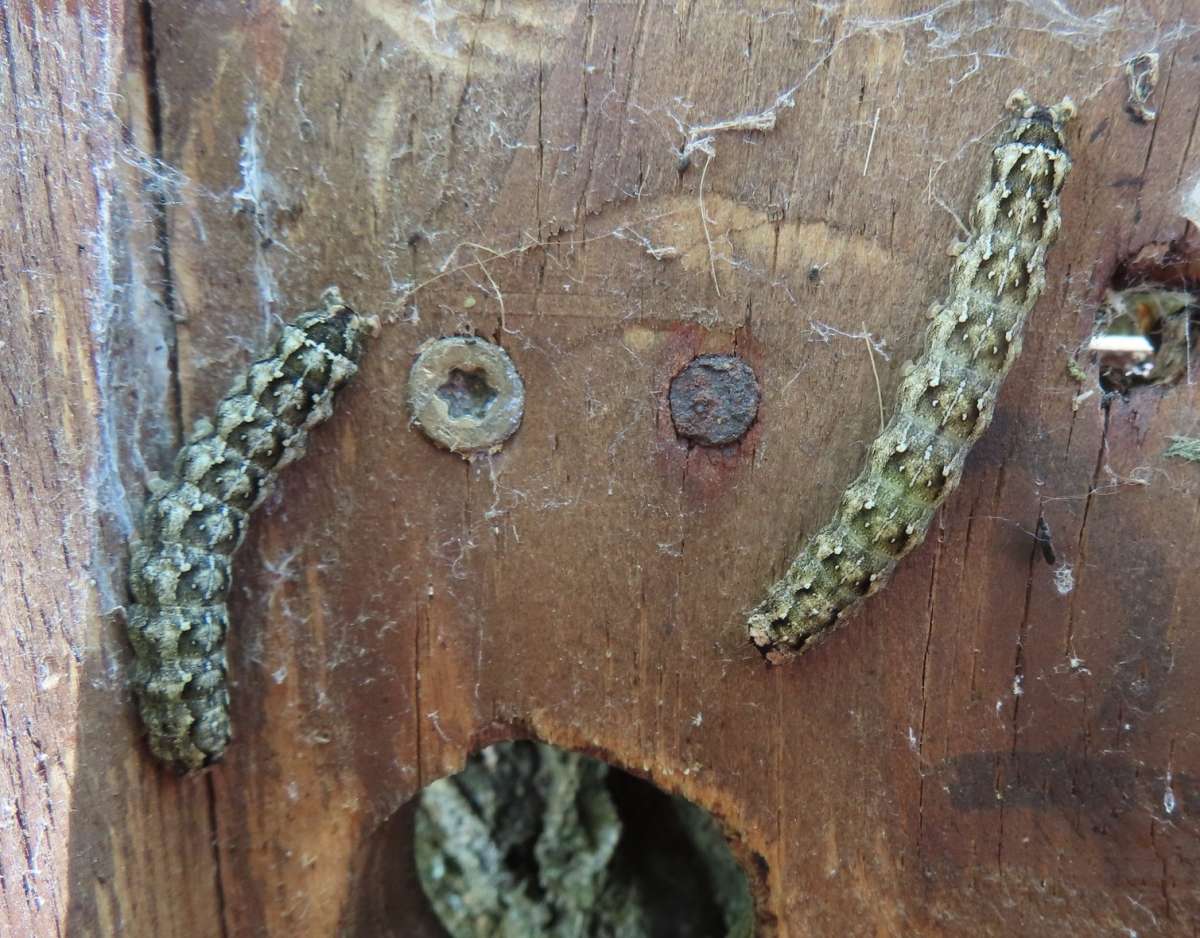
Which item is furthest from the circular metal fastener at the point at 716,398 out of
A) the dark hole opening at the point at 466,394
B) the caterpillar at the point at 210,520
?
the caterpillar at the point at 210,520

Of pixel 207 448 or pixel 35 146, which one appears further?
pixel 207 448

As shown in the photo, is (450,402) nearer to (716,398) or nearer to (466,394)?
(466,394)

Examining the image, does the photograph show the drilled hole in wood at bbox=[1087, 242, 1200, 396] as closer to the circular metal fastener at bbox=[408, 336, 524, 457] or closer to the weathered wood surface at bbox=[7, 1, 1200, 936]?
the weathered wood surface at bbox=[7, 1, 1200, 936]

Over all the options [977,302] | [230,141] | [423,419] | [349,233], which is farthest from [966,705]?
[230,141]

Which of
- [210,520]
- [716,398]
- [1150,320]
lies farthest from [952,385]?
[210,520]

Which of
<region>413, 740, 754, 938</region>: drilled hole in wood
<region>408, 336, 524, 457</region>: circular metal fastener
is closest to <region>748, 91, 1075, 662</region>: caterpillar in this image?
<region>408, 336, 524, 457</region>: circular metal fastener

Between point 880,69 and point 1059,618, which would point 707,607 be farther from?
point 880,69
